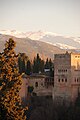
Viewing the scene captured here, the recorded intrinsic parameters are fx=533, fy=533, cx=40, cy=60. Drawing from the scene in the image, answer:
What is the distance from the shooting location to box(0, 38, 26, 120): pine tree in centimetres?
1761

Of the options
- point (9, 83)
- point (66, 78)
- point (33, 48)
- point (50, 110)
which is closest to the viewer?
point (9, 83)

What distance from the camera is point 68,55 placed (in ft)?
119

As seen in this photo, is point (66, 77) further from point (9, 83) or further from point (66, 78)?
point (9, 83)

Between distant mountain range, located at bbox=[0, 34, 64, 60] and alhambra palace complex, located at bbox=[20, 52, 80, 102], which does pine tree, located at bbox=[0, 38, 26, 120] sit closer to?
alhambra palace complex, located at bbox=[20, 52, 80, 102]

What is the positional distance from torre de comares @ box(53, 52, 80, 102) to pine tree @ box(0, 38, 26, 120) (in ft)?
60.4

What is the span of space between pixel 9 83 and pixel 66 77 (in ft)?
62.2

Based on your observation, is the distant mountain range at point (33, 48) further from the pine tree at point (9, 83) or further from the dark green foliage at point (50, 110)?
the pine tree at point (9, 83)

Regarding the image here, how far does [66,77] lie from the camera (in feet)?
120

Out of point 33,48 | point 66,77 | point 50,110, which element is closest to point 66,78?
point 66,77

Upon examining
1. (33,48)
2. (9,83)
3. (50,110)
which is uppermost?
(33,48)

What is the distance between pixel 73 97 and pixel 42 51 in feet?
323

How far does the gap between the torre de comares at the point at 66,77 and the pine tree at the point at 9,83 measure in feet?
60.4

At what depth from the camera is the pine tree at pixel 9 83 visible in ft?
57.8

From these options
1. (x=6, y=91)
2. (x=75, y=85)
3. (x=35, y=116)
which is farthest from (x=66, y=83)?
(x=6, y=91)
